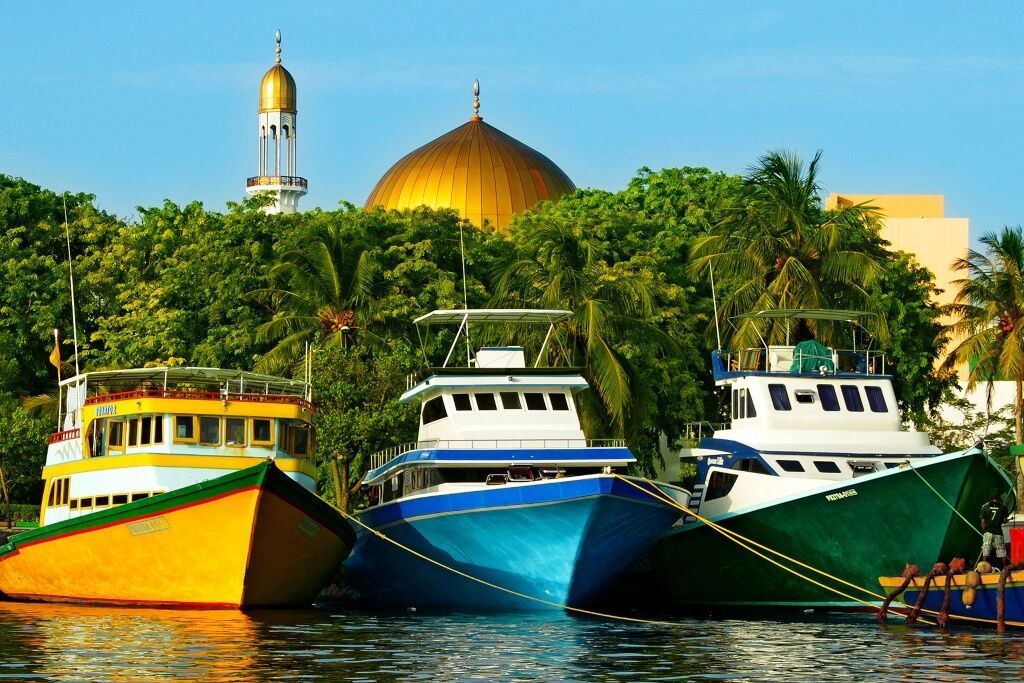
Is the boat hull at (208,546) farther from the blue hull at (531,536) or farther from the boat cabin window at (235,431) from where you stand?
the boat cabin window at (235,431)

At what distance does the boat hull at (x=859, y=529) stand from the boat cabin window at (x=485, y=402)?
5.73 meters

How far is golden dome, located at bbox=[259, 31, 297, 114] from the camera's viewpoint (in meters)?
103

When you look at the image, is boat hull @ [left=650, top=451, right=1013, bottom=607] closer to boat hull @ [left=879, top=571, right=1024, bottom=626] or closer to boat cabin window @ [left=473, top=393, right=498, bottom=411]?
boat hull @ [left=879, top=571, right=1024, bottom=626]

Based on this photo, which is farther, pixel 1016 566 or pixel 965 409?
pixel 965 409

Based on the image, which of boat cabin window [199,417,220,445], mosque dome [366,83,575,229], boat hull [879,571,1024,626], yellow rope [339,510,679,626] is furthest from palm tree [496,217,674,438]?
mosque dome [366,83,575,229]

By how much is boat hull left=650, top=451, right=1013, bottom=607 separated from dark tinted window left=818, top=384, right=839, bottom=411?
451cm

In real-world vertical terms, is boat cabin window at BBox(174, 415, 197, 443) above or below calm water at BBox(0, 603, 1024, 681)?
above

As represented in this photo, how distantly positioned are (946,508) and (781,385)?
710 cm

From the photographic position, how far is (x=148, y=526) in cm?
3753

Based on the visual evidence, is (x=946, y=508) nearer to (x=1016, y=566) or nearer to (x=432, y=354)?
(x=1016, y=566)

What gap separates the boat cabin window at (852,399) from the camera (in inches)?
1763

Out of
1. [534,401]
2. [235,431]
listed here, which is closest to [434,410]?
[534,401]

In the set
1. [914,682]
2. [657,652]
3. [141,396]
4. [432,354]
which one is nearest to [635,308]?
[432,354]

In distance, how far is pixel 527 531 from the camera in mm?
38406
